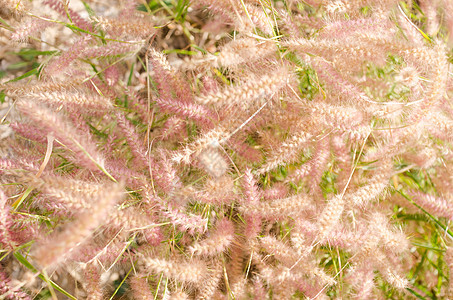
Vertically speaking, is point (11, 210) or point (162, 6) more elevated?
point (162, 6)

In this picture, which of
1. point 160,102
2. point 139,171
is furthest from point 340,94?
point 139,171

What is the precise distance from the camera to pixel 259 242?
1.47 metres

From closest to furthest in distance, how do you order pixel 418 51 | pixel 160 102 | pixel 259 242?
pixel 418 51
pixel 160 102
pixel 259 242

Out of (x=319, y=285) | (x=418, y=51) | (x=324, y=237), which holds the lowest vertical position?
(x=319, y=285)

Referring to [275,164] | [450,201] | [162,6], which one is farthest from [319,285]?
[162,6]

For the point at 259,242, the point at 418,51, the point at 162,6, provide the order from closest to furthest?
the point at 418,51, the point at 259,242, the point at 162,6

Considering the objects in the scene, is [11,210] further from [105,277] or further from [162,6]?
[162,6]

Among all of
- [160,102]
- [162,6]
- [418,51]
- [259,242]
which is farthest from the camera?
[162,6]

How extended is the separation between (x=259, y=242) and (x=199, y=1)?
0.97 m

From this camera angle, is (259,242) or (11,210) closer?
(11,210)

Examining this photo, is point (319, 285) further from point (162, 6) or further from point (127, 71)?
point (162, 6)

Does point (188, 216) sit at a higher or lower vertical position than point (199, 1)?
lower

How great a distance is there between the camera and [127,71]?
166cm

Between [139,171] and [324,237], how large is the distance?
72cm
